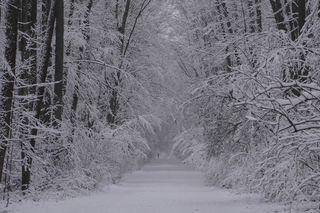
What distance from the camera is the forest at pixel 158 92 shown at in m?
10.8

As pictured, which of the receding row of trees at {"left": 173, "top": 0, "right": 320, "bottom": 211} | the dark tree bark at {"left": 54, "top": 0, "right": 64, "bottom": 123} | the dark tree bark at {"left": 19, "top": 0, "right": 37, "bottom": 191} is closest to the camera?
the receding row of trees at {"left": 173, "top": 0, "right": 320, "bottom": 211}

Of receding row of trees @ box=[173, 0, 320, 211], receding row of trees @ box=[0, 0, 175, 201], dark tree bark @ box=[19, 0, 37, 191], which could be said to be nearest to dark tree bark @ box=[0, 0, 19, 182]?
receding row of trees @ box=[0, 0, 175, 201]

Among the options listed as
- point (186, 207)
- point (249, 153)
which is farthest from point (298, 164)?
point (249, 153)

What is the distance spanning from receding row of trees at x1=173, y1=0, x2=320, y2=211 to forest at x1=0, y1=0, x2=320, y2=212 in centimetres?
5

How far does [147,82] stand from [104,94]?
4641 mm

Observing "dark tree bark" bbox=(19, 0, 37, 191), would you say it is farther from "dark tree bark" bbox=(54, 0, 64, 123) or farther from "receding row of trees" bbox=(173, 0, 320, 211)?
"receding row of trees" bbox=(173, 0, 320, 211)

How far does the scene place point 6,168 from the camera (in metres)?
14.0

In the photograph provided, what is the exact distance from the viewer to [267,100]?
9.29 m

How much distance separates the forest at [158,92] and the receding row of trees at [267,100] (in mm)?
54

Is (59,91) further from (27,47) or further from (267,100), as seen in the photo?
(267,100)

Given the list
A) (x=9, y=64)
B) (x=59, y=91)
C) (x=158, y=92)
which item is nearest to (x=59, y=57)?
(x=59, y=91)

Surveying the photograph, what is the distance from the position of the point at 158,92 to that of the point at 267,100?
2335 centimetres

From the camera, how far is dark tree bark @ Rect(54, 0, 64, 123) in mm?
17438

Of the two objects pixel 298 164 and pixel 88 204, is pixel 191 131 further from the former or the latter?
pixel 298 164
